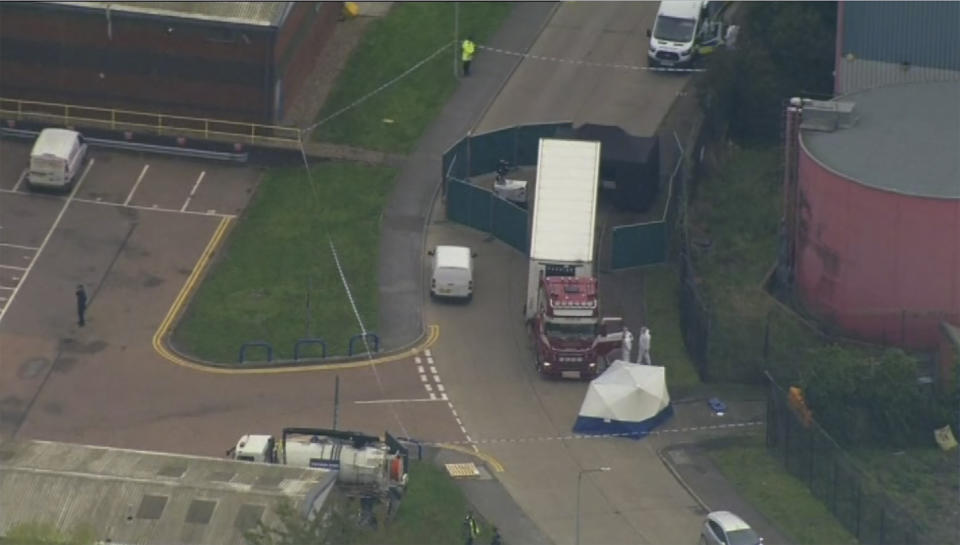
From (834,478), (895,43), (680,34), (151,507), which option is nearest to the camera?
(151,507)

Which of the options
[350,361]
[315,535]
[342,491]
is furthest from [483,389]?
[315,535]

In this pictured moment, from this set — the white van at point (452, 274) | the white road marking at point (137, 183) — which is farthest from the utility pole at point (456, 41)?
the white van at point (452, 274)

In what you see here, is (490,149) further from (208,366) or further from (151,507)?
(151,507)

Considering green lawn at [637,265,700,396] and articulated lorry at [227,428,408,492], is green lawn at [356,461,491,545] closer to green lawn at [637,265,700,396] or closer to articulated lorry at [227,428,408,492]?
articulated lorry at [227,428,408,492]

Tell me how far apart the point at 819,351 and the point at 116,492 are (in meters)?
23.5

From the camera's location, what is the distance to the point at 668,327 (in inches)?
4045

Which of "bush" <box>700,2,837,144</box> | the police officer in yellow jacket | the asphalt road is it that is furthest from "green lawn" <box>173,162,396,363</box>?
"bush" <box>700,2,837,144</box>

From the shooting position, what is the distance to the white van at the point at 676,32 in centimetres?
11956

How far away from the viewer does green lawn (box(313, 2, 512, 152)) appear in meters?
115

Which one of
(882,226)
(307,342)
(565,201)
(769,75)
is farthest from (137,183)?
(882,226)

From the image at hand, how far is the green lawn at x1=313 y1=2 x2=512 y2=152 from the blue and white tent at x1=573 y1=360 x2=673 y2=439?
20607 millimetres

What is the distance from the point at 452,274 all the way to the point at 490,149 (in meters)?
10.2

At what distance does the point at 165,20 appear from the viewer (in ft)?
369

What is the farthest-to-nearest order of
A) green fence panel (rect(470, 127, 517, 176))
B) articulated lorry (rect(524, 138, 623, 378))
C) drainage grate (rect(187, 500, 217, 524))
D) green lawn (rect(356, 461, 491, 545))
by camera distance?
green fence panel (rect(470, 127, 517, 176)) → articulated lorry (rect(524, 138, 623, 378)) → drainage grate (rect(187, 500, 217, 524)) → green lawn (rect(356, 461, 491, 545))
